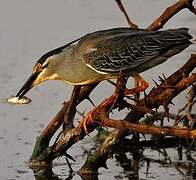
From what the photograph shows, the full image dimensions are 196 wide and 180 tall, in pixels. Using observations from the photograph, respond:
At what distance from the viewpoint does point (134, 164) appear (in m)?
6.53

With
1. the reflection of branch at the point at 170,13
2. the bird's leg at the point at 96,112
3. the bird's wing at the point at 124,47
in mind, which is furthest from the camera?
the reflection of branch at the point at 170,13

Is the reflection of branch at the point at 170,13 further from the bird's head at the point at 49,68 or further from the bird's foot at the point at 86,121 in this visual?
the bird's foot at the point at 86,121

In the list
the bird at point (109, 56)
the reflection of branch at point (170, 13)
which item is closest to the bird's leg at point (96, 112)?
the bird at point (109, 56)

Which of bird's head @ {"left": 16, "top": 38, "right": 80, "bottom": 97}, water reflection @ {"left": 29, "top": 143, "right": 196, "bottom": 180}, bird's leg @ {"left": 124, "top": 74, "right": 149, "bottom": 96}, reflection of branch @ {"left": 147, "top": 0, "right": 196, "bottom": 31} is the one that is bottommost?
water reflection @ {"left": 29, "top": 143, "right": 196, "bottom": 180}

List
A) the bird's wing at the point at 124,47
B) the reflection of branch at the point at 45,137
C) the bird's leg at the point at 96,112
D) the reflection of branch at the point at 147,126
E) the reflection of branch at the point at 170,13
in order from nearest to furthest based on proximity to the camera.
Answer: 1. the reflection of branch at the point at 147,126
2. the bird's leg at the point at 96,112
3. the bird's wing at the point at 124,47
4. the reflection of branch at the point at 170,13
5. the reflection of branch at the point at 45,137

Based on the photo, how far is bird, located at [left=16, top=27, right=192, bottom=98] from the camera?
19.3 ft

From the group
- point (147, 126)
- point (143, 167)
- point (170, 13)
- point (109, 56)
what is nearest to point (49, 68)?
point (109, 56)

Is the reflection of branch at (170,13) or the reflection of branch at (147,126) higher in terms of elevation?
the reflection of branch at (170,13)

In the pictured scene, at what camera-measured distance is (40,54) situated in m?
8.83

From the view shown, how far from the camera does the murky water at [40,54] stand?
6.43 metres

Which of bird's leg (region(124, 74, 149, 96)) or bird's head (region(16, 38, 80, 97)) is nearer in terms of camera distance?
bird's leg (region(124, 74, 149, 96))

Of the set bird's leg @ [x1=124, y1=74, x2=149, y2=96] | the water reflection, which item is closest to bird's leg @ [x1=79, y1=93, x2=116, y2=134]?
bird's leg @ [x1=124, y1=74, x2=149, y2=96]

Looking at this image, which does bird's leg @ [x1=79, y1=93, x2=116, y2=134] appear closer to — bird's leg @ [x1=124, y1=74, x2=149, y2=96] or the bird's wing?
bird's leg @ [x1=124, y1=74, x2=149, y2=96]

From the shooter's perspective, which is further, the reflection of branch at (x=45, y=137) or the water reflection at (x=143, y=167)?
the reflection of branch at (x=45, y=137)
